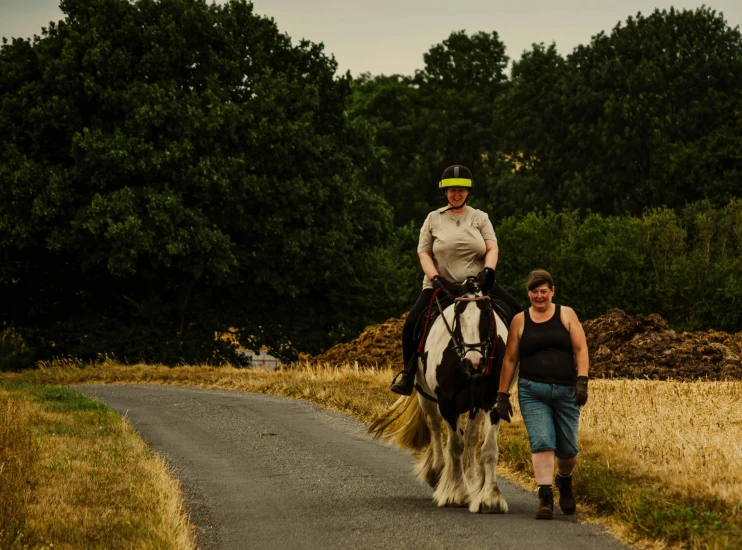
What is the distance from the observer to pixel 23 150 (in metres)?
33.4

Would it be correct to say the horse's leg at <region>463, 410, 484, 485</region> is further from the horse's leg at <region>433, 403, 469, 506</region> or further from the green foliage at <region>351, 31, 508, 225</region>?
the green foliage at <region>351, 31, 508, 225</region>

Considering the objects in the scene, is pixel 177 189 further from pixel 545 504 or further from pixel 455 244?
pixel 545 504

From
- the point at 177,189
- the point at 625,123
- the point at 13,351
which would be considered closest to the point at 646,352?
the point at 177,189

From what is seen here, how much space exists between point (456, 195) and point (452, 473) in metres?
2.45

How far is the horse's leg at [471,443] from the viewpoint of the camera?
358 inches

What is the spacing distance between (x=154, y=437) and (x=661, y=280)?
105 ft

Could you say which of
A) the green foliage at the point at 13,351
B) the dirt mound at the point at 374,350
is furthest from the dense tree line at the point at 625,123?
the green foliage at the point at 13,351

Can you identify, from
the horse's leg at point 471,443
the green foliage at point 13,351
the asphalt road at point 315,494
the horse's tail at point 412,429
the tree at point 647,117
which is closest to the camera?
the asphalt road at point 315,494

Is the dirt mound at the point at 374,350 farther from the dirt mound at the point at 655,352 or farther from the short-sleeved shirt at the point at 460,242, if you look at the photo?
the short-sleeved shirt at the point at 460,242

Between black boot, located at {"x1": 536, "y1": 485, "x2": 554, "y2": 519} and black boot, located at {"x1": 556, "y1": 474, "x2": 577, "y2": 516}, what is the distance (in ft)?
0.67

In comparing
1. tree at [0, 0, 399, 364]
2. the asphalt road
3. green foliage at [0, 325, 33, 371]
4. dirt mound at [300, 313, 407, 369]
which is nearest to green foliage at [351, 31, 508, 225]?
tree at [0, 0, 399, 364]

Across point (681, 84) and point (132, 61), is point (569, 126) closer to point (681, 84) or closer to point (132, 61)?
point (681, 84)

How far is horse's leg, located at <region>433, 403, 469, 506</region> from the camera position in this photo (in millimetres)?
9156

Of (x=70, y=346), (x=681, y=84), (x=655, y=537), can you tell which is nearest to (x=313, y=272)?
(x=70, y=346)
